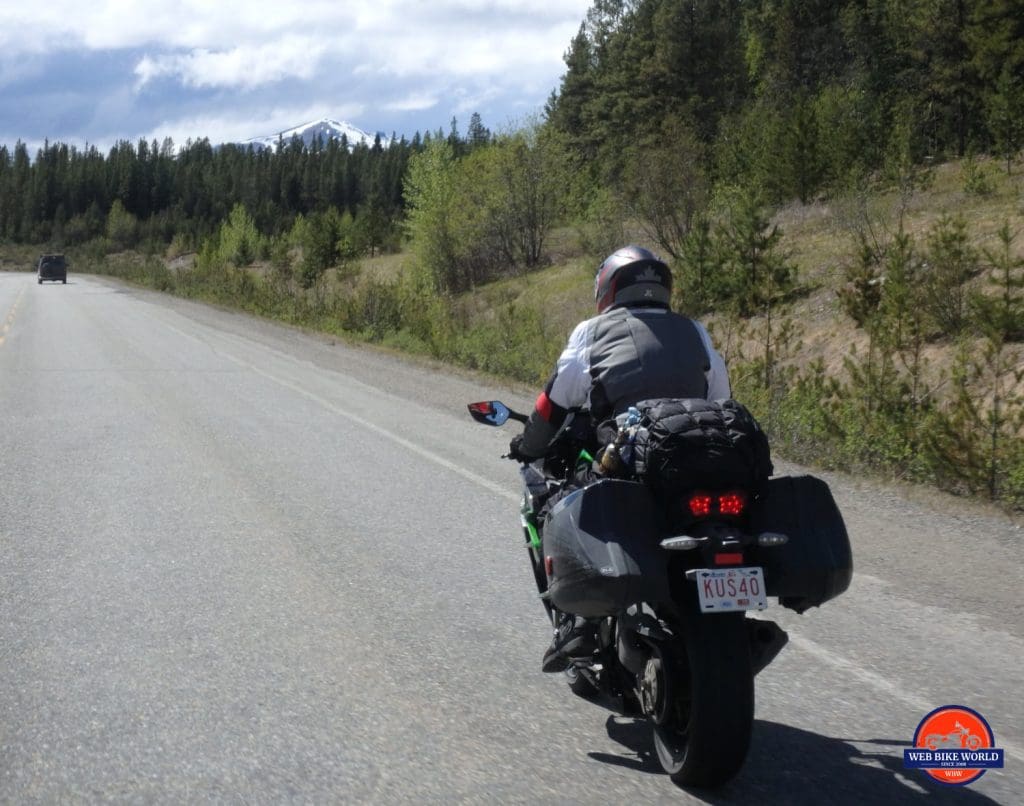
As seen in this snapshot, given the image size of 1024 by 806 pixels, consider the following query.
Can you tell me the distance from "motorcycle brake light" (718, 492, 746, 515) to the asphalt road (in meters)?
0.93

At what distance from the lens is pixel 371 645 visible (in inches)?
195

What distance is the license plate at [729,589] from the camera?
326 cm

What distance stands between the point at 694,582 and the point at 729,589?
122mm

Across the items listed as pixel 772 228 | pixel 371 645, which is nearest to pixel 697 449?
pixel 371 645

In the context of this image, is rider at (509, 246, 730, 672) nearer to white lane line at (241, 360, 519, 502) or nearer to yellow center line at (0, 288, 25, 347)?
white lane line at (241, 360, 519, 502)

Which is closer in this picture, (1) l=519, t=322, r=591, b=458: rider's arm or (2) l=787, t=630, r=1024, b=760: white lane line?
(2) l=787, t=630, r=1024, b=760: white lane line

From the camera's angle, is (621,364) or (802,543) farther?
(621,364)

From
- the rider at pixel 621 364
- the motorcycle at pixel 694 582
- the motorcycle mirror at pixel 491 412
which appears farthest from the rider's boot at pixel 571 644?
the motorcycle mirror at pixel 491 412

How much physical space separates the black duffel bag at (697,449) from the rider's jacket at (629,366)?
1.16ft

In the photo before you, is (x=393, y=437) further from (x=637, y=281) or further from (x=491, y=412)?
(x=637, y=281)

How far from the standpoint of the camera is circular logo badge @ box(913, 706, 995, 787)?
12.0 feet

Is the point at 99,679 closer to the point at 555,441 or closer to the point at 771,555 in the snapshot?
the point at 555,441

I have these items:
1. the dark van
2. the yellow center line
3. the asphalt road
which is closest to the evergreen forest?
the asphalt road

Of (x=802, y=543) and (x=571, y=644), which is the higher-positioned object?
(x=802, y=543)
